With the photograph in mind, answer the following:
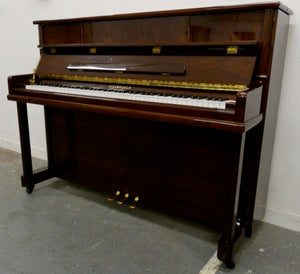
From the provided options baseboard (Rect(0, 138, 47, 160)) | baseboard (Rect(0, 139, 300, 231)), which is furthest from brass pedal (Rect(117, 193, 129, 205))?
baseboard (Rect(0, 138, 47, 160))

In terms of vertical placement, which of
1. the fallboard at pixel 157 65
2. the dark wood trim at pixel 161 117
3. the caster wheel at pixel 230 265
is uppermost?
the fallboard at pixel 157 65

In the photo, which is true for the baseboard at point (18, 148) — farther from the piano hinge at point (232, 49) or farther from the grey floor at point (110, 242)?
the piano hinge at point (232, 49)

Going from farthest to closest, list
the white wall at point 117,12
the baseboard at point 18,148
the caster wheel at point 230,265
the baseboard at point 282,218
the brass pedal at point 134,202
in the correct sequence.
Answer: the baseboard at point 18,148 < the brass pedal at point 134,202 < the baseboard at point 282,218 < the white wall at point 117,12 < the caster wheel at point 230,265

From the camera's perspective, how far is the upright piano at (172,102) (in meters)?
1.52

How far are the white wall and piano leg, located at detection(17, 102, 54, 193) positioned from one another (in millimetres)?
702

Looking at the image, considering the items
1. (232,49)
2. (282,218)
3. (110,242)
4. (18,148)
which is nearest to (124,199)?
(110,242)

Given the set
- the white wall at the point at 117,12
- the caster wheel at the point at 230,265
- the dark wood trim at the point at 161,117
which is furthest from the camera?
the white wall at the point at 117,12

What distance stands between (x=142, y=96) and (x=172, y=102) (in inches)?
7.1

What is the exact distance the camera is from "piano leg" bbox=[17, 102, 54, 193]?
2221 mm

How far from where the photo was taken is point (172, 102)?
4.93 feet

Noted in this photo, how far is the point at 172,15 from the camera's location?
1752 mm

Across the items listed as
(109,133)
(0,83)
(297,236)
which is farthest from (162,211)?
(0,83)

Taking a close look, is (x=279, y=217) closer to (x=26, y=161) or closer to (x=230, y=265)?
(x=230, y=265)

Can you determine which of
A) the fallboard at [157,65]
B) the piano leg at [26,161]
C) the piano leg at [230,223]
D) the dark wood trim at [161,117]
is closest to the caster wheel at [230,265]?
the piano leg at [230,223]
